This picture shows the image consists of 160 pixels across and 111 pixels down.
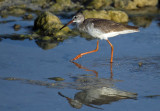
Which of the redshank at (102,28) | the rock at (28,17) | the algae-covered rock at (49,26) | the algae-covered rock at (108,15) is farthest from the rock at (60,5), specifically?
the redshank at (102,28)

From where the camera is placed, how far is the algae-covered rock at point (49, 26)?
42.2 feet

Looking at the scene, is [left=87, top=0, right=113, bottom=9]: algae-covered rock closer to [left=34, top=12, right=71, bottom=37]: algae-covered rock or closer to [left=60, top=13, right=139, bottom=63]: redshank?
[left=34, top=12, right=71, bottom=37]: algae-covered rock

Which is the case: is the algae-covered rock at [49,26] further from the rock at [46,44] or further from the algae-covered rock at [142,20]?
the algae-covered rock at [142,20]

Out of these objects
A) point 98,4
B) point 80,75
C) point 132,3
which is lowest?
point 80,75

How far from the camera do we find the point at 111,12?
49.3ft

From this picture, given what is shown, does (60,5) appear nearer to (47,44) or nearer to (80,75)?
(47,44)

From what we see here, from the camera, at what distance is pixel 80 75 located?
8852 mm

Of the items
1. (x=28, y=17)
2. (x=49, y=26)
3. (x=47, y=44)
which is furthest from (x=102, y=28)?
(x=28, y=17)

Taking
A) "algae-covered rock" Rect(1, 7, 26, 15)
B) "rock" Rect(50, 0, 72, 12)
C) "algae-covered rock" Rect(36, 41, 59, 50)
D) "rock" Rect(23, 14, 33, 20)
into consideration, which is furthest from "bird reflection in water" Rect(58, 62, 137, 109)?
"rock" Rect(50, 0, 72, 12)

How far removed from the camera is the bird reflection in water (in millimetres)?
7145

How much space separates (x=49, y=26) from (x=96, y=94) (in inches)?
246

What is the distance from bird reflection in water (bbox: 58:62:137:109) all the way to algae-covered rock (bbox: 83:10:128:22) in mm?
6582

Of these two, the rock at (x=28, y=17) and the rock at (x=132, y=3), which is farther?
the rock at (x=132, y=3)

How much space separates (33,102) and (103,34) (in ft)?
13.6
